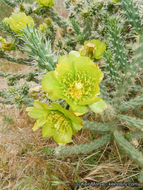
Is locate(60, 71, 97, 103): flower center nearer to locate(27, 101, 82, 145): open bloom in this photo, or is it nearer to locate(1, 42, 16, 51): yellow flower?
locate(27, 101, 82, 145): open bloom

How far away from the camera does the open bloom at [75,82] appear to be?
54cm

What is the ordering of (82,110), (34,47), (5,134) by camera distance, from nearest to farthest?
(82,110), (34,47), (5,134)

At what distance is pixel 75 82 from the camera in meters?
0.62

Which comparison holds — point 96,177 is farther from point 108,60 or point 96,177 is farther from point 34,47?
point 34,47

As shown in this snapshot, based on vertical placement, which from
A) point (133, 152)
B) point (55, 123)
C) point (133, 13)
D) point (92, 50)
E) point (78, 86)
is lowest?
point (133, 152)

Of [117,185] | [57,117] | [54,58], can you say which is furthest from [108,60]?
[117,185]

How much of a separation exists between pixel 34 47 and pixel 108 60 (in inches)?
17.5

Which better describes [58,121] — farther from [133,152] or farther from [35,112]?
[133,152]

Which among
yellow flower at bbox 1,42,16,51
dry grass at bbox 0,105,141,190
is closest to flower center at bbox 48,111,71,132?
dry grass at bbox 0,105,141,190

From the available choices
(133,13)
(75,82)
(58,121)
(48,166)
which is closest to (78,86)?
(75,82)

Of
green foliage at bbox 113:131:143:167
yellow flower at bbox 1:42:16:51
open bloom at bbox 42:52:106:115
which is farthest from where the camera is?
yellow flower at bbox 1:42:16:51

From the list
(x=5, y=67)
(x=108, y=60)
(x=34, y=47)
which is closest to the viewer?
(x=34, y=47)

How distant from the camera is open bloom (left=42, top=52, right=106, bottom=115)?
54 cm

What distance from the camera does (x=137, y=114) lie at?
1267mm
